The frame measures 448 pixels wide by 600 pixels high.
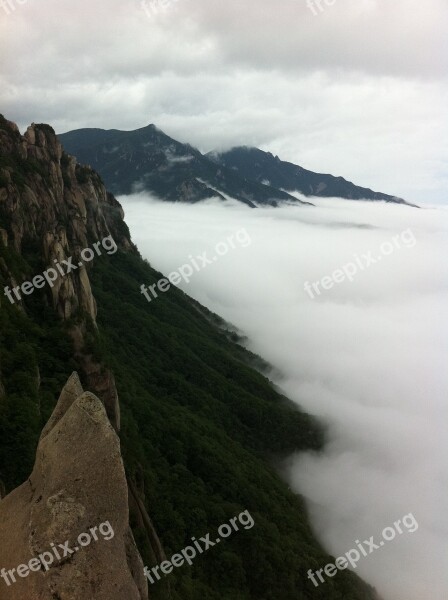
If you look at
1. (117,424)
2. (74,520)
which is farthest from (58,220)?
(74,520)

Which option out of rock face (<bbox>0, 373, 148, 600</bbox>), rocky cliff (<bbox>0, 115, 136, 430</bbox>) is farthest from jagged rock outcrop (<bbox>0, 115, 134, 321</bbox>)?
rock face (<bbox>0, 373, 148, 600</bbox>)

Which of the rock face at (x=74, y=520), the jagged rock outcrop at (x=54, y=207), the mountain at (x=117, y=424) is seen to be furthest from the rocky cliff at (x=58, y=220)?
the rock face at (x=74, y=520)

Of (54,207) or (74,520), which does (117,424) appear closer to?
(74,520)

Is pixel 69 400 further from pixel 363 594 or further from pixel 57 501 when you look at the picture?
pixel 363 594

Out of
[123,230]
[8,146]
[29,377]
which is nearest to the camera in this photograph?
[29,377]

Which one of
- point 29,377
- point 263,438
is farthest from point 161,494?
point 263,438

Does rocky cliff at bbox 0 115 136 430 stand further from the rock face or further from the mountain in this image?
the rock face
